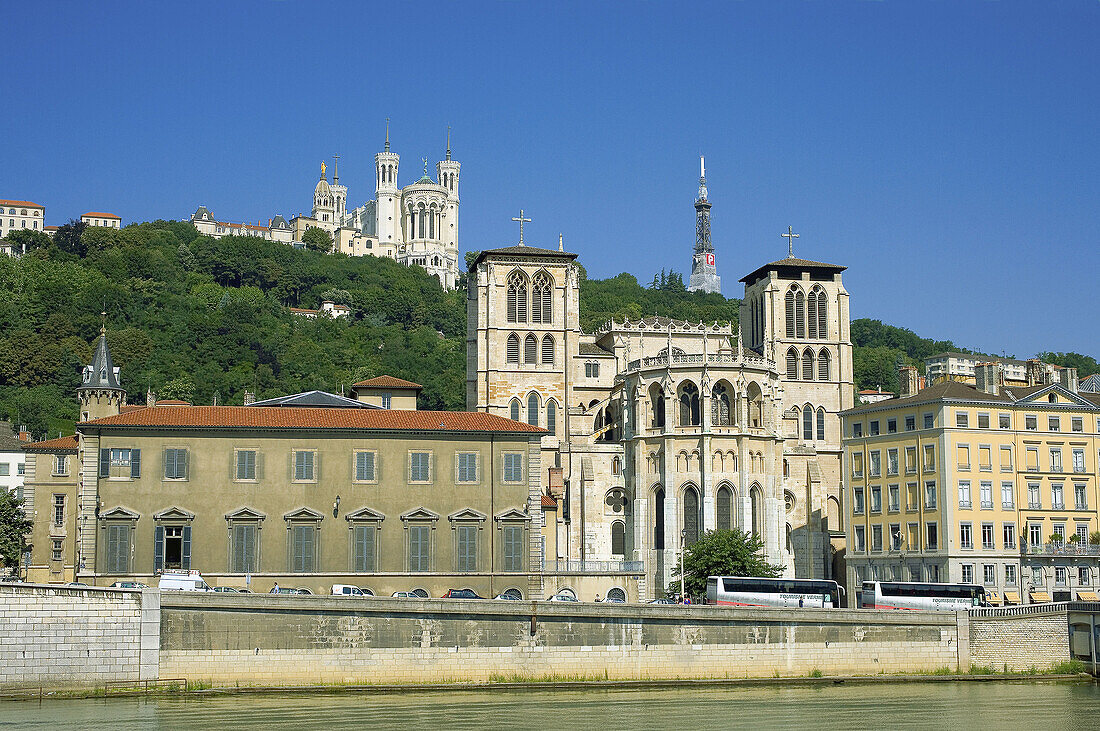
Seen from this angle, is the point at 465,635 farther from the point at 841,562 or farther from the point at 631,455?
the point at 841,562

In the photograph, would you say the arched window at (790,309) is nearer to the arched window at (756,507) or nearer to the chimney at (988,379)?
the arched window at (756,507)

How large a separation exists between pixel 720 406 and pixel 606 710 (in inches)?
1569

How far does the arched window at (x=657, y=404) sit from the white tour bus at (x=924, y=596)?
27.9 m

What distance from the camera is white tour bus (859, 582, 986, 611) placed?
185 ft

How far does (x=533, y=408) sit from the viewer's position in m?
91.5

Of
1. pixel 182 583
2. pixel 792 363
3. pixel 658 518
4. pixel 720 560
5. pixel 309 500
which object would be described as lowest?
pixel 182 583

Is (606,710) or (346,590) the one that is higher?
(346,590)

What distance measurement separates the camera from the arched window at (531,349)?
92569mm

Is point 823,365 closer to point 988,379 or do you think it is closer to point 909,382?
point 909,382

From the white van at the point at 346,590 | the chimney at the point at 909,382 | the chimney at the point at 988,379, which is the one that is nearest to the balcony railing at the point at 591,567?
the white van at the point at 346,590

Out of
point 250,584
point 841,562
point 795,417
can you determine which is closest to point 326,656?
point 250,584

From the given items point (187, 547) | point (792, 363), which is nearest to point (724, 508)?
point (792, 363)

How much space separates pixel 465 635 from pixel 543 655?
294 centimetres

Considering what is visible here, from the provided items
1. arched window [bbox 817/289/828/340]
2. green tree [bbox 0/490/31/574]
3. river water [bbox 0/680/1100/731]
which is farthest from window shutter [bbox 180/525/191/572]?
arched window [bbox 817/289/828/340]
